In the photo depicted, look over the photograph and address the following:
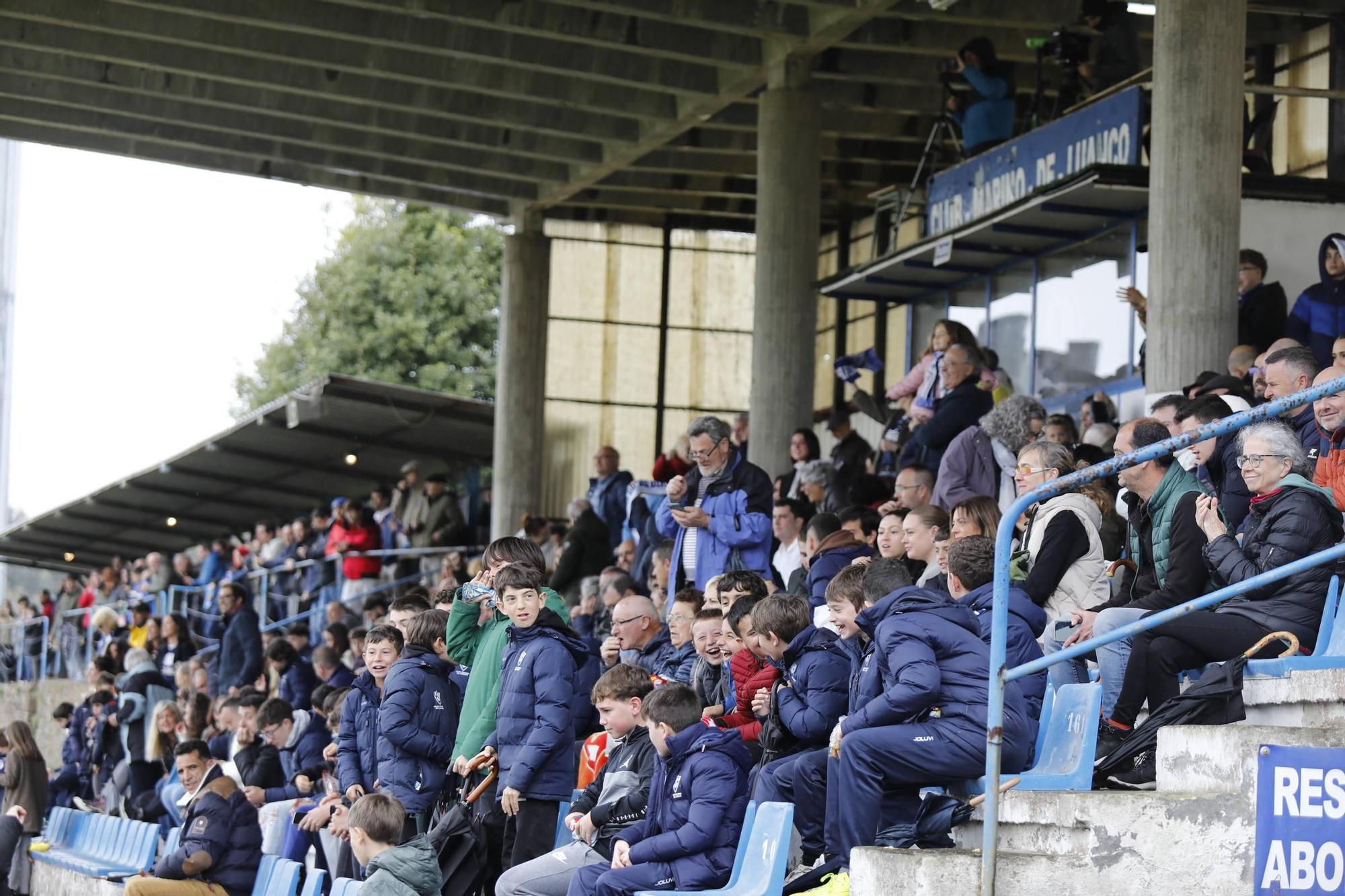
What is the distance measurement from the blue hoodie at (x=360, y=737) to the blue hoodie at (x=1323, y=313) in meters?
5.53

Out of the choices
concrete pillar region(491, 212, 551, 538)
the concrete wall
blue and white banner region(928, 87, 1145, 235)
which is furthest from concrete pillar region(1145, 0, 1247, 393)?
the concrete wall

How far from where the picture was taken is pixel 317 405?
66.3ft

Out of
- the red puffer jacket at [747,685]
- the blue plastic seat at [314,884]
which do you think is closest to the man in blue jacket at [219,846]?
the blue plastic seat at [314,884]

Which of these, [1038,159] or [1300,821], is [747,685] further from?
[1038,159]

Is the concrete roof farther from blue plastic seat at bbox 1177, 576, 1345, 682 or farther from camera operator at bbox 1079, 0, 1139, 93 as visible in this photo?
blue plastic seat at bbox 1177, 576, 1345, 682

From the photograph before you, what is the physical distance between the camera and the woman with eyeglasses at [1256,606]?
6.41 m

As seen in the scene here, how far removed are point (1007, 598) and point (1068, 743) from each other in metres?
0.87

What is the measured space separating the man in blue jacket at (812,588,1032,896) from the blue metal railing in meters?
0.42

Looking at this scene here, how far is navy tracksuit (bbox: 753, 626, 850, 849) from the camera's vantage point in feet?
23.1

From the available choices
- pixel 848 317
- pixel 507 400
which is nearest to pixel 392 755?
pixel 507 400

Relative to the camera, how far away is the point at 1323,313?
1022 centimetres

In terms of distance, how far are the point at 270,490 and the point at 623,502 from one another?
34.4ft

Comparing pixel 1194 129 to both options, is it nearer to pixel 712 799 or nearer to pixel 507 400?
pixel 712 799

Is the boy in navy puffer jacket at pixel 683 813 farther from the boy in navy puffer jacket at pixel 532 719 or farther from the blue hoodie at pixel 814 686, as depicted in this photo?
the boy in navy puffer jacket at pixel 532 719
